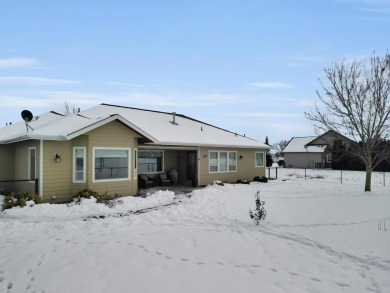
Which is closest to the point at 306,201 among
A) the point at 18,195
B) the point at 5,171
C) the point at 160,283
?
the point at 160,283

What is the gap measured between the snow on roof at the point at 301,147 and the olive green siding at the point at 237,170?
938 inches

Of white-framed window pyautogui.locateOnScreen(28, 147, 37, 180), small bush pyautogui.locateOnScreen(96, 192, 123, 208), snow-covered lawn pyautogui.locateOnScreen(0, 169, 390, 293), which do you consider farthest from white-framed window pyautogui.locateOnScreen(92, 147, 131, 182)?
white-framed window pyautogui.locateOnScreen(28, 147, 37, 180)

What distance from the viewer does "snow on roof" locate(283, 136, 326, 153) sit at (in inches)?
1675

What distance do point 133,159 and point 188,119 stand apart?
10444 mm

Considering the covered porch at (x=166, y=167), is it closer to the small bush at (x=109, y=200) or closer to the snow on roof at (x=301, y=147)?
the small bush at (x=109, y=200)

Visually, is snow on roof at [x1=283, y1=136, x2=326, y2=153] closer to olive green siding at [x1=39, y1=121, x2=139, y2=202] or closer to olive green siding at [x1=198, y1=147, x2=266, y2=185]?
olive green siding at [x1=198, y1=147, x2=266, y2=185]

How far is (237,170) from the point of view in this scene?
2019 cm

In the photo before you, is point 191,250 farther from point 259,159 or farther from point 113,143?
point 259,159

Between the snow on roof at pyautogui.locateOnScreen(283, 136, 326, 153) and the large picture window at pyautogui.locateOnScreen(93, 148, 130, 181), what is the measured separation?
35.9m


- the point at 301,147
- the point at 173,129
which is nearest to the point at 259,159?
the point at 173,129

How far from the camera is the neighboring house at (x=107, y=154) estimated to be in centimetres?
1162

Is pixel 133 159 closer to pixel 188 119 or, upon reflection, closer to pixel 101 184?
pixel 101 184

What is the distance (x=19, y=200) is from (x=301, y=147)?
41691 millimetres

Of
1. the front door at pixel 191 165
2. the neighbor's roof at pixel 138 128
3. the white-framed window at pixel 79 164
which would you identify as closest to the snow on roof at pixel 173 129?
the neighbor's roof at pixel 138 128
